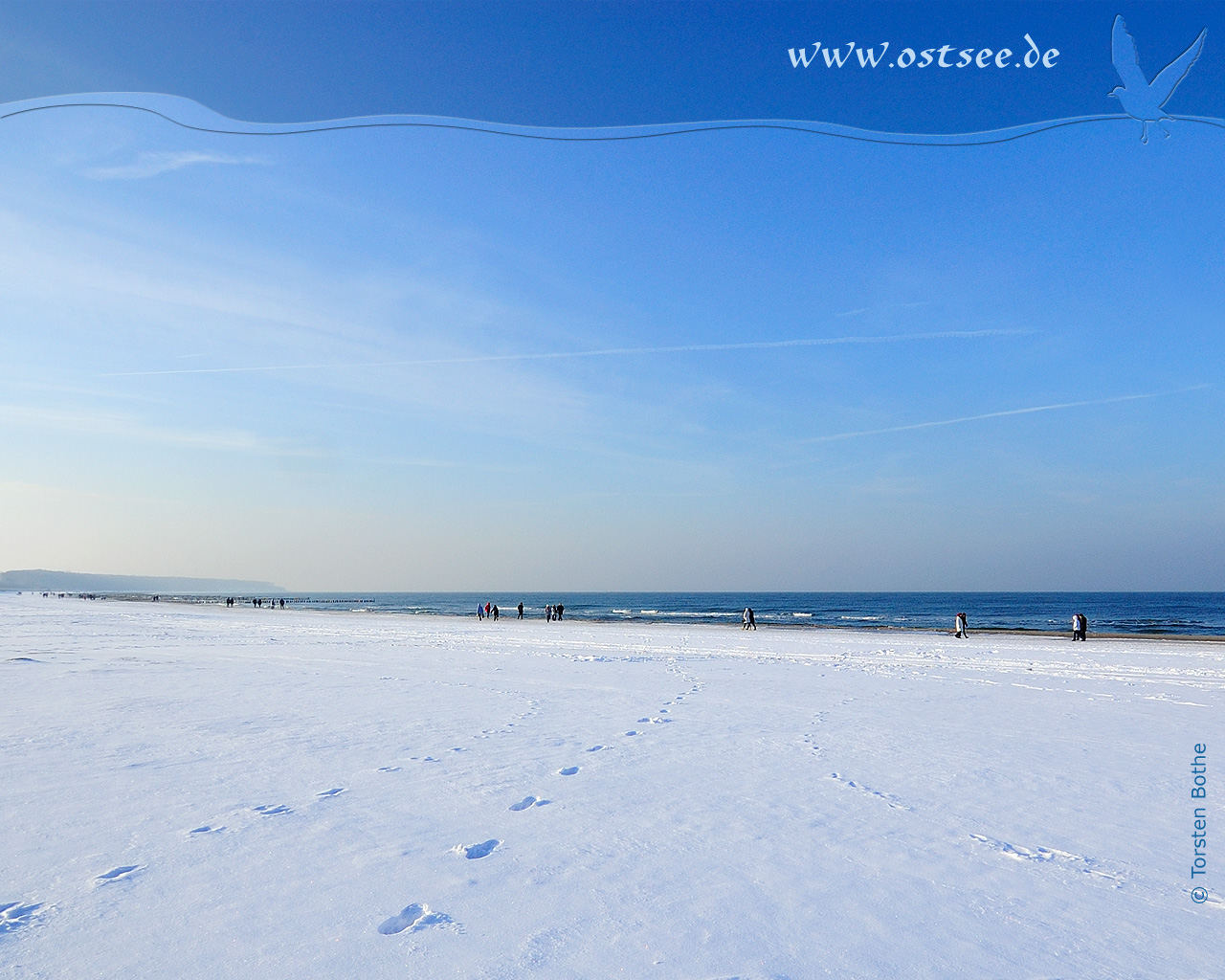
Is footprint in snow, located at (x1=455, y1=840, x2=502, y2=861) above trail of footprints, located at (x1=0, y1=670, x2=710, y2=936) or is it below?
below

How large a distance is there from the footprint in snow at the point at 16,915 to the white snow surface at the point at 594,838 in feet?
0.04

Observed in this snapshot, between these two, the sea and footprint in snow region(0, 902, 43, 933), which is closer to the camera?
footprint in snow region(0, 902, 43, 933)

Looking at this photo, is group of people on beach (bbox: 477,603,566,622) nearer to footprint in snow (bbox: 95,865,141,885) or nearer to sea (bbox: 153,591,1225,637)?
sea (bbox: 153,591,1225,637)

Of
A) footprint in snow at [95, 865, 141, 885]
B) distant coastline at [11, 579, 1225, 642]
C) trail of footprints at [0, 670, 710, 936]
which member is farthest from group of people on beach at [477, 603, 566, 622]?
footprint in snow at [95, 865, 141, 885]

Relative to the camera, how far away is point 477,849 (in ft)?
15.0

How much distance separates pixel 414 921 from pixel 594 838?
1.48 metres

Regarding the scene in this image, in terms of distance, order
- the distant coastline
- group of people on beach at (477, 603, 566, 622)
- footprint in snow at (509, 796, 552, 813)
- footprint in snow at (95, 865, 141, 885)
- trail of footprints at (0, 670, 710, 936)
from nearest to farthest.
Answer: trail of footprints at (0, 670, 710, 936) < footprint in snow at (95, 865, 141, 885) < footprint in snow at (509, 796, 552, 813) < the distant coastline < group of people on beach at (477, 603, 566, 622)

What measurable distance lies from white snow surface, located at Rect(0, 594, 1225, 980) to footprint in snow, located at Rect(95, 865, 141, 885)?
18 millimetres

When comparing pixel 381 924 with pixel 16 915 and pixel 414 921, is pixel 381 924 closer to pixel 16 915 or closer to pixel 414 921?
pixel 414 921

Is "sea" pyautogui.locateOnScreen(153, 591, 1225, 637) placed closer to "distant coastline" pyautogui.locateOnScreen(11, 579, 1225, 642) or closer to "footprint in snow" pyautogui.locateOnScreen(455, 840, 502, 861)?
"distant coastline" pyautogui.locateOnScreen(11, 579, 1225, 642)

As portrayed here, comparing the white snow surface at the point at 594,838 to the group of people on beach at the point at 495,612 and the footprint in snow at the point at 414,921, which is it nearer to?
the footprint in snow at the point at 414,921

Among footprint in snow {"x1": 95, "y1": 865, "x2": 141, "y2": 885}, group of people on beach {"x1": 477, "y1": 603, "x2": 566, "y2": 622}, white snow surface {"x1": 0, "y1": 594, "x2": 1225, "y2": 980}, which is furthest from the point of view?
group of people on beach {"x1": 477, "y1": 603, "x2": 566, "y2": 622}

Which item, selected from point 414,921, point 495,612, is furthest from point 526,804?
point 495,612

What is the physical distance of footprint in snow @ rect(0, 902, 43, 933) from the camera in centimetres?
341
